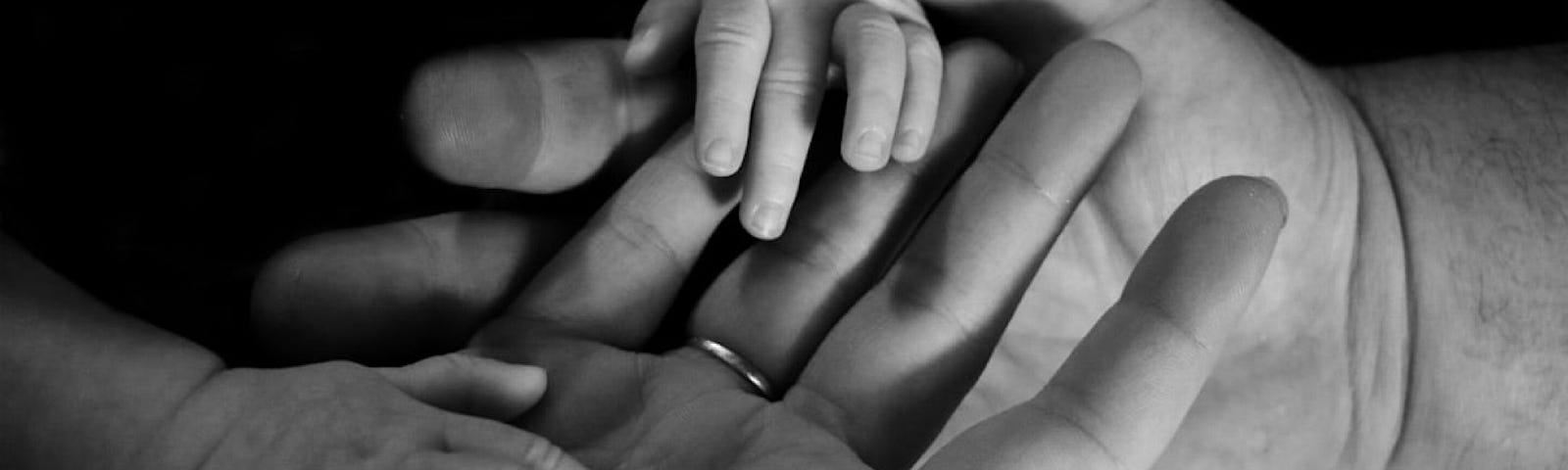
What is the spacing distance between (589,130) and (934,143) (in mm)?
209

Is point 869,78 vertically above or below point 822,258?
above

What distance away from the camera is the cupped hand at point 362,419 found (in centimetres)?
55

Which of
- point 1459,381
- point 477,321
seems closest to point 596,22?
point 477,321

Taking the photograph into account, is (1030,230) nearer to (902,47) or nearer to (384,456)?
(902,47)

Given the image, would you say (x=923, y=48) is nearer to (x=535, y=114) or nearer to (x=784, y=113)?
(x=784, y=113)

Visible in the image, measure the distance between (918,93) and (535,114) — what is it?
0.73 ft

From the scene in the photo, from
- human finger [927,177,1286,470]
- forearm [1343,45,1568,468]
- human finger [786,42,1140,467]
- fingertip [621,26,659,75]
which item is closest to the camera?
human finger [927,177,1286,470]

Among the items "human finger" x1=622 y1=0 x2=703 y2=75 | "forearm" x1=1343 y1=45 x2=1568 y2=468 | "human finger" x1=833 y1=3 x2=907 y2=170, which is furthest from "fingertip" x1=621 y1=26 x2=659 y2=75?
"forearm" x1=1343 y1=45 x2=1568 y2=468

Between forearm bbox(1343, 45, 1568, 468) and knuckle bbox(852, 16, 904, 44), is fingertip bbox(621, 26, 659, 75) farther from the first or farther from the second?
forearm bbox(1343, 45, 1568, 468)

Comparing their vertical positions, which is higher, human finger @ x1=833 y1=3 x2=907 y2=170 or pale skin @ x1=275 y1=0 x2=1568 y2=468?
human finger @ x1=833 y1=3 x2=907 y2=170

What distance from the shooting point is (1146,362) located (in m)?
0.56

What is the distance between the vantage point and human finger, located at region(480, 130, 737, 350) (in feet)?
2.39

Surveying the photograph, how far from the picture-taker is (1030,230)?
0.70 m

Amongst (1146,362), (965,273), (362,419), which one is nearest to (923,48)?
(965,273)
